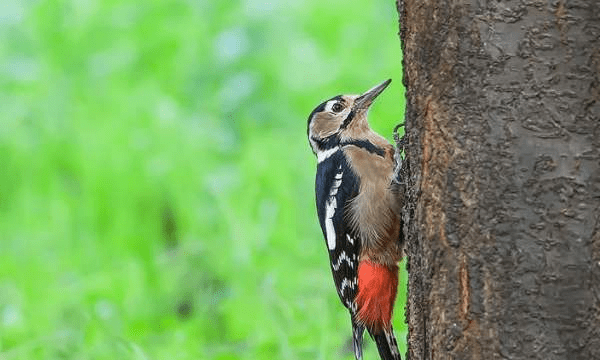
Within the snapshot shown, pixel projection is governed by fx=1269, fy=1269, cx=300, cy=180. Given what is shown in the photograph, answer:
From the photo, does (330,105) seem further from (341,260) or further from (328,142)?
(341,260)

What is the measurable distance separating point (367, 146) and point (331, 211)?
0.28m

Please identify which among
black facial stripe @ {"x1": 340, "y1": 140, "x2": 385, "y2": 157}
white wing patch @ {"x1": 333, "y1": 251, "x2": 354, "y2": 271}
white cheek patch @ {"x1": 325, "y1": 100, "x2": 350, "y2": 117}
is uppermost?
white cheek patch @ {"x1": 325, "y1": 100, "x2": 350, "y2": 117}

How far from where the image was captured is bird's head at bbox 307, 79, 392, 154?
4.89 meters

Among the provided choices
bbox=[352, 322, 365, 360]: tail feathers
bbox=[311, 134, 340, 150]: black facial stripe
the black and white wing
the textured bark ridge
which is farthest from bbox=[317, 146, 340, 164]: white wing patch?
the textured bark ridge

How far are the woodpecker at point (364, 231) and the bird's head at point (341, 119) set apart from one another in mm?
114

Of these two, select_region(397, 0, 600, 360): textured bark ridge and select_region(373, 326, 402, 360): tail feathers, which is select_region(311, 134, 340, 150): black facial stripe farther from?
select_region(397, 0, 600, 360): textured bark ridge

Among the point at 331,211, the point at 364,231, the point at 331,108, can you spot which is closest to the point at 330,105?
the point at 331,108

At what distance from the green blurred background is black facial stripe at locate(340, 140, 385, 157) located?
864 millimetres

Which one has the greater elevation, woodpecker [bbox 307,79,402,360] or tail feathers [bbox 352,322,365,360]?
woodpecker [bbox 307,79,402,360]

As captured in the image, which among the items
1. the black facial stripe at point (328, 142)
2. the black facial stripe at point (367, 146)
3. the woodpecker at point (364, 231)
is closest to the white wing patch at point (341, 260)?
the woodpecker at point (364, 231)

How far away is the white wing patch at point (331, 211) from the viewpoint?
4.60m

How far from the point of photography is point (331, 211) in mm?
4629

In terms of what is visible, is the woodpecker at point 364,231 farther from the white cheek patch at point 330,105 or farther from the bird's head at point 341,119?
the white cheek patch at point 330,105

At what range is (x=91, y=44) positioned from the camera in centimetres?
760
